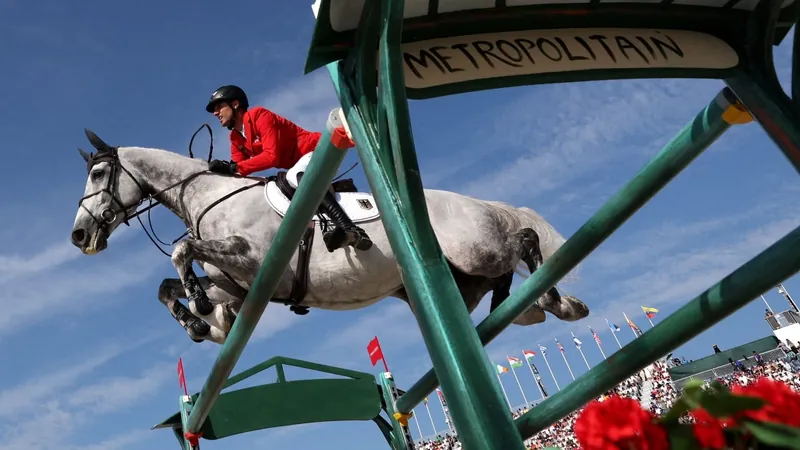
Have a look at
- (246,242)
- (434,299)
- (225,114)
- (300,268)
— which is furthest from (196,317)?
(434,299)

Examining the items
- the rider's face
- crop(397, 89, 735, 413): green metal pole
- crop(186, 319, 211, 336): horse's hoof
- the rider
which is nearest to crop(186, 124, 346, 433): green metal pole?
crop(186, 319, 211, 336): horse's hoof

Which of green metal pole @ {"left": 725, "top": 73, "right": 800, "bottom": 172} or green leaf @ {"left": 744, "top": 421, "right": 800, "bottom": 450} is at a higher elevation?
green metal pole @ {"left": 725, "top": 73, "right": 800, "bottom": 172}

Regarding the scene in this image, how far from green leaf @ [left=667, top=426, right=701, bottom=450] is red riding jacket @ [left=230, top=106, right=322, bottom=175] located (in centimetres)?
323

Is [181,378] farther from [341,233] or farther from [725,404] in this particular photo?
[725,404]

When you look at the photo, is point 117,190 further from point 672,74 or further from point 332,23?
point 672,74

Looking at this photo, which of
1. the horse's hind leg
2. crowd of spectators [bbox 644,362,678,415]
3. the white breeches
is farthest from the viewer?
crowd of spectators [bbox 644,362,678,415]

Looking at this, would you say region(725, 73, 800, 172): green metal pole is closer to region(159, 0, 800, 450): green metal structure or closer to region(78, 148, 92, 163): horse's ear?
region(159, 0, 800, 450): green metal structure

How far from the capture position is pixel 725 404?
0.58 metres

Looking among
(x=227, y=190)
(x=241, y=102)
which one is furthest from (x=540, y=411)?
(x=241, y=102)

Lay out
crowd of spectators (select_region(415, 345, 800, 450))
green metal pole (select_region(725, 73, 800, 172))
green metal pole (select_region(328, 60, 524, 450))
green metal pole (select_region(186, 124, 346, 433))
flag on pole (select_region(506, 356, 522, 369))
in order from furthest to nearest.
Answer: flag on pole (select_region(506, 356, 522, 369)) → crowd of spectators (select_region(415, 345, 800, 450)) → green metal pole (select_region(186, 124, 346, 433)) → green metal pole (select_region(725, 73, 800, 172)) → green metal pole (select_region(328, 60, 524, 450))

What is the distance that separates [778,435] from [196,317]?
3345 millimetres

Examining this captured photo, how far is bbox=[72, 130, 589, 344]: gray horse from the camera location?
3457 millimetres

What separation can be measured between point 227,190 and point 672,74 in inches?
→ 106

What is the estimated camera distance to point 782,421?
583 mm
